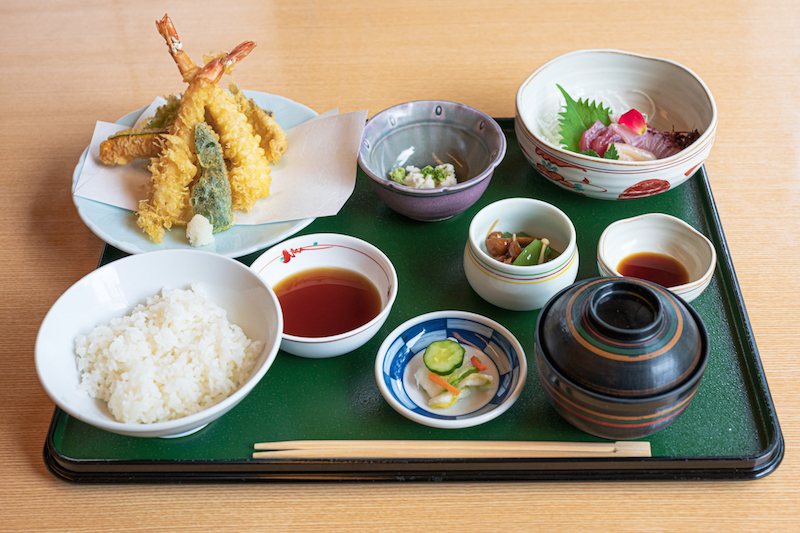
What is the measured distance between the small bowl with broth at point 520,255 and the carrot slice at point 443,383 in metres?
0.30

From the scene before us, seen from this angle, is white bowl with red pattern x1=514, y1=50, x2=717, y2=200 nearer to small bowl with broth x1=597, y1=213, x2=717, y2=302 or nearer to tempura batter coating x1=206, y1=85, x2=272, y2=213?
small bowl with broth x1=597, y1=213, x2=717, y2=302

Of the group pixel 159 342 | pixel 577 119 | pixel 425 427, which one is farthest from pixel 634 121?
pixel 159 342

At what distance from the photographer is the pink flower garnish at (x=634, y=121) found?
6.57ft

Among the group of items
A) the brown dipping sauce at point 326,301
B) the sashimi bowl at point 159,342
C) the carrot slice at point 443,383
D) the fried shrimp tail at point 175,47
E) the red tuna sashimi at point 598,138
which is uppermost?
the fried shrimp tail at point 175,47

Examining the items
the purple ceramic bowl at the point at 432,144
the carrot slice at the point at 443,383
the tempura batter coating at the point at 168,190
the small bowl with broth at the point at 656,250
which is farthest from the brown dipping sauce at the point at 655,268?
the tempura batter coating at the point at 168,190

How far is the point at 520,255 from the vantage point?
1.65 m

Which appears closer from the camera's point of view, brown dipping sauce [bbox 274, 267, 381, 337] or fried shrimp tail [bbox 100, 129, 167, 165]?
brown dipping sauce [bbox 274, 267, 381, 337]

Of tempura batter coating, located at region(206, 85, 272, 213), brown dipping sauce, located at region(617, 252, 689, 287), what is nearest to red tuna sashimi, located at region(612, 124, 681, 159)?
brown dipping sauce, located at region(617, 252, 689, 287)

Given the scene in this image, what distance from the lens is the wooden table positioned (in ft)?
4.37

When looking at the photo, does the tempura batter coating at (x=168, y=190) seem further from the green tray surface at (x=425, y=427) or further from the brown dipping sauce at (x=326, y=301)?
the green tray surface at (x=425, y=427)

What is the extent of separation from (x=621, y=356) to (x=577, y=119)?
112cm

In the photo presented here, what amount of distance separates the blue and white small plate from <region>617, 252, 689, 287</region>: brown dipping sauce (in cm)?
44

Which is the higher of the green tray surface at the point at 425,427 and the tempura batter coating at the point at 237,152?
the tempura batter coating at the point at 237,152

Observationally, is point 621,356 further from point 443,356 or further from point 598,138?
point 598,138
